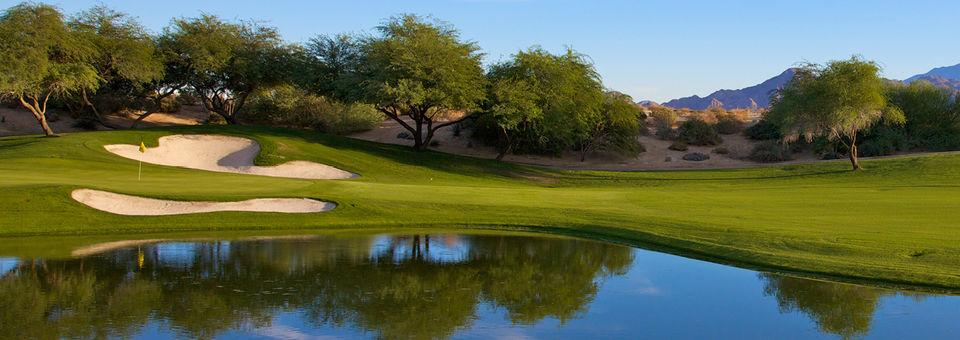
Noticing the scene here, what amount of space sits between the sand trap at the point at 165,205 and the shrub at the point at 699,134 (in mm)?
47401

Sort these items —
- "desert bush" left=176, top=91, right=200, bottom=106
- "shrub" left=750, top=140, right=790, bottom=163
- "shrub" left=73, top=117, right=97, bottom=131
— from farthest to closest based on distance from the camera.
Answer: "desert bush" left=176, top=91, right=200, bottom=106, "shrub" left=750, top=140, right=790, bottom=163, "shrub" left=73, top=117, right=97, bottom=131

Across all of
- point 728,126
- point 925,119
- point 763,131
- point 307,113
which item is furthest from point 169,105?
point 925,119

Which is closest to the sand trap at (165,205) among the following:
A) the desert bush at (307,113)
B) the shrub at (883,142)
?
the desert bush at (307,113)

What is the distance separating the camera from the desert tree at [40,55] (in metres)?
42.8

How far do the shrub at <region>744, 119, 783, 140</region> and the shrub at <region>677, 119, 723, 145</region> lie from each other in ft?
9.99

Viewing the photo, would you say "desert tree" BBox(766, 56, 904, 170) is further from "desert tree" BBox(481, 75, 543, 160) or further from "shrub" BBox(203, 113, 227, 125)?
"shrub" BBox(203, 113, 227, 125)

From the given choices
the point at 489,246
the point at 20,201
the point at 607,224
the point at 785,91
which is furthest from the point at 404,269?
the point at 785,91

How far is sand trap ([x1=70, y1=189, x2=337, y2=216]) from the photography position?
75.1ft

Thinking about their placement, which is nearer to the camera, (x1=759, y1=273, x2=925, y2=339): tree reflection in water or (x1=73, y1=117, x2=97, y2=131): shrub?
(x1=759, y1=273, x2=925, y2=339): tree reflection in water

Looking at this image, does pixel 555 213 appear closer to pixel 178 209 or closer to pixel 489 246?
pixel 489 246

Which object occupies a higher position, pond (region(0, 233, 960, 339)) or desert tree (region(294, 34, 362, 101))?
desert tree (region(294, 34, 362, 101))

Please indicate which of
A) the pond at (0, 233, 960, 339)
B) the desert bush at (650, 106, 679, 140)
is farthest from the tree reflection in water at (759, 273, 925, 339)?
the desert bush at (650, 106, 679, 140)

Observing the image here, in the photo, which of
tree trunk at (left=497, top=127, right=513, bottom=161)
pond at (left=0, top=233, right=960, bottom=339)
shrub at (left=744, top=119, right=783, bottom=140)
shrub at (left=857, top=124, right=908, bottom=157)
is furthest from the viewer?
shrub at (left=744, top=119, right=783, bottom=140)

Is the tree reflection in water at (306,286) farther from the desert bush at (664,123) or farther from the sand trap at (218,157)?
the desert bush at (664,123)
